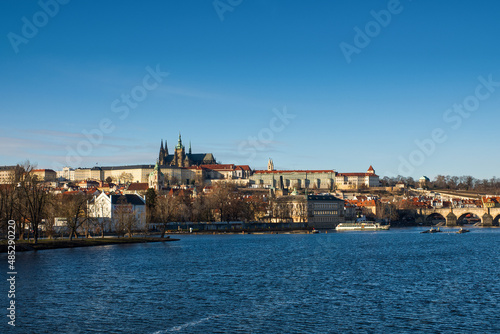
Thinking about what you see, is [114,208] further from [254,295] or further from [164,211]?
[254,295]

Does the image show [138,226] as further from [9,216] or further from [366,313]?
[366,313]

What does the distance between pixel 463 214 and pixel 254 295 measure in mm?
135479

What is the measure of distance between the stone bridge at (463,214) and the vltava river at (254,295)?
10175cm

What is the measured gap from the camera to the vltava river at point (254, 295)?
23.4 meters

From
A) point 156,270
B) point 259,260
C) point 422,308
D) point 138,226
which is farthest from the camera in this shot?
point 138,226

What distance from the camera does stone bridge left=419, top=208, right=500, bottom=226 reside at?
144 m

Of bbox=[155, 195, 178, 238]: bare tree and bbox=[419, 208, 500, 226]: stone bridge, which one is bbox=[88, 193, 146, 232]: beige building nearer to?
bbox=[155, 195, 178, 238]: bare tree

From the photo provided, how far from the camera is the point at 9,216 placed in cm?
5597

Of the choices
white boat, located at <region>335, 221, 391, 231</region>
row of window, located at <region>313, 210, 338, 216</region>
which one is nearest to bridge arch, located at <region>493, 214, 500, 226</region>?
white boat, located at <region>335, 221, 391, 231</region>

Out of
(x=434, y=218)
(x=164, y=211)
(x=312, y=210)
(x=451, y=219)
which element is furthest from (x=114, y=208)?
(x=434, y=218)

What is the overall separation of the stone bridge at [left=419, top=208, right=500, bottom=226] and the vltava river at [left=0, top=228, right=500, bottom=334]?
10175 cm

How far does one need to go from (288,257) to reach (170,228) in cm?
5945

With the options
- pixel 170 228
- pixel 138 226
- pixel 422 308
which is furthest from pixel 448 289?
pixel 170 228

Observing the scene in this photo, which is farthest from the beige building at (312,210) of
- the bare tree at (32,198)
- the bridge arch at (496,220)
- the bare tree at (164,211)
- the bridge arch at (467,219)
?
the bare tree at (32,198)
